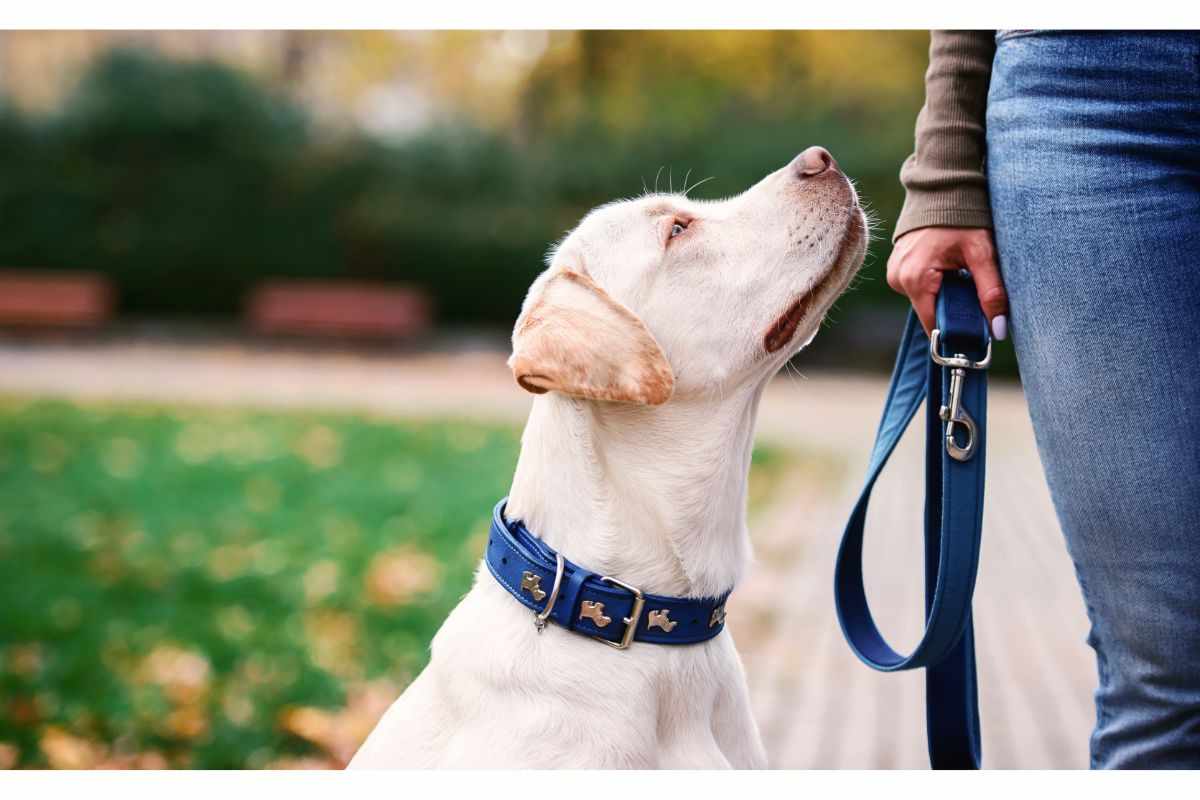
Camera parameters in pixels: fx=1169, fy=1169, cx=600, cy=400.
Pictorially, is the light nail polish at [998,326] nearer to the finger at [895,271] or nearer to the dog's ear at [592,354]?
the finger at [895,271]

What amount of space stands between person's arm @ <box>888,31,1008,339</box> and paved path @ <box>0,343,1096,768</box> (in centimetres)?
246

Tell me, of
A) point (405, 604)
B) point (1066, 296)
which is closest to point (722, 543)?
point (1066, 296)

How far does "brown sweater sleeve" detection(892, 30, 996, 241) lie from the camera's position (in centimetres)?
222

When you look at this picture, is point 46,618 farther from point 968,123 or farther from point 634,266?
point 968,123

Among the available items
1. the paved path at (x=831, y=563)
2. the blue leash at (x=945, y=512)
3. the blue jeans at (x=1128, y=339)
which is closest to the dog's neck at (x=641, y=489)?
the blue leash at (x=945, y=512)

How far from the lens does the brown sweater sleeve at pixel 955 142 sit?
7.27 feet

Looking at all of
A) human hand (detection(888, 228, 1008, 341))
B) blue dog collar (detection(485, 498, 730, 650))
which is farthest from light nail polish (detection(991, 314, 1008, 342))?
blue dog collar (detection(485, 498, 730, 650))

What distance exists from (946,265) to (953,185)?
0.15 m

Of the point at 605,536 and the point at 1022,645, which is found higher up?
the point at 605,536

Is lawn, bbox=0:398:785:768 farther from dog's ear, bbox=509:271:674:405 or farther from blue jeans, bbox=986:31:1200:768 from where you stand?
blue jeans, bbox=986:31:1200:768

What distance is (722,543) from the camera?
243cm
